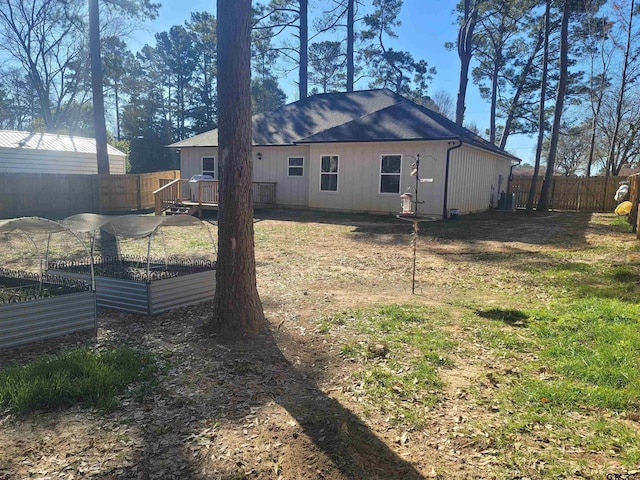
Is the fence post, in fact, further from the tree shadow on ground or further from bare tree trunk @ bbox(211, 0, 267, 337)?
the tree shadow on ground

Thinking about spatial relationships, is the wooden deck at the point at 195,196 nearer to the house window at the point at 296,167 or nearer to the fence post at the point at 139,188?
the house window at the point at 296,167

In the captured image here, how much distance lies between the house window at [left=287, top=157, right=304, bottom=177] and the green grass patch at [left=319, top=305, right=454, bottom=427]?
12.8 metres

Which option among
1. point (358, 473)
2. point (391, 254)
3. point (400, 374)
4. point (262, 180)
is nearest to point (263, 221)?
point (262, 180)

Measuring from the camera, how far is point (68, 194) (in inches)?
695

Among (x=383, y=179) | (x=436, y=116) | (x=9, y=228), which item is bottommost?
(x=9, y=228)

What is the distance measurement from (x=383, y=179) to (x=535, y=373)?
12.2m

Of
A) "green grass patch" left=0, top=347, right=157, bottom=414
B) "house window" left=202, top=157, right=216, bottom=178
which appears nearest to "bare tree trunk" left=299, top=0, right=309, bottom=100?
"house window" left=202, top=157, right=216, bottom=178

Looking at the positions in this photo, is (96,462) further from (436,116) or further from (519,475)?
(436,116)

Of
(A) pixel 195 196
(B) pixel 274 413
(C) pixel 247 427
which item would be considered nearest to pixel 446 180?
(A) pixel 195 196

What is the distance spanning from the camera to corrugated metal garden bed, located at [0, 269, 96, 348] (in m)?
4.26

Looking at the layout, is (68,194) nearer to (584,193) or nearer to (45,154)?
(45,154)

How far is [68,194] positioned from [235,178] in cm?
1636

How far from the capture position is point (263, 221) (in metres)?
14.8

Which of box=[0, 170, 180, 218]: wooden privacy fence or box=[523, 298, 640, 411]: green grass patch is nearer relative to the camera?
box=[523, 298, 640, 411]: green grass patch
